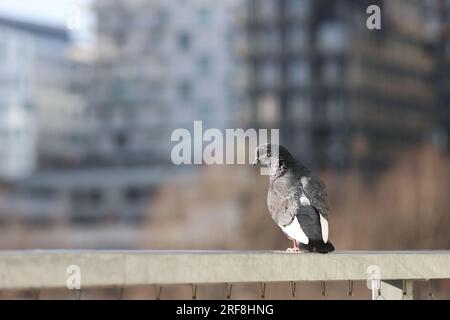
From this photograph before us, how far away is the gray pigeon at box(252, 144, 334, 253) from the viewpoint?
915 centimetres

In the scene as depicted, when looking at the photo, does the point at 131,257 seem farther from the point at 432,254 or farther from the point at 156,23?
the point at 156,23

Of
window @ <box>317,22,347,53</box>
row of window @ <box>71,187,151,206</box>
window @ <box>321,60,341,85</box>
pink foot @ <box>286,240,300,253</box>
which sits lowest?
pink foot @ <box>286,240,300,253</box>

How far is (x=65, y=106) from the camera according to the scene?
3836 inches

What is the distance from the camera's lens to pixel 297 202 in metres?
9.48

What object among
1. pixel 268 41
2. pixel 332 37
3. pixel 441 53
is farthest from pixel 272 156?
pixel 441 53

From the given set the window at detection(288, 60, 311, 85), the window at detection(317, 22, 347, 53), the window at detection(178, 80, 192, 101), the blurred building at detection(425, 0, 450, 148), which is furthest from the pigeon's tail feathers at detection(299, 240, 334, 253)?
the window at detection(178, 80, 192, 101)

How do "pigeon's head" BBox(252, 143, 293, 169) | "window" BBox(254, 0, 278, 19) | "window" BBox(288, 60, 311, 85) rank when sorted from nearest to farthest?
1. "pigeon's head" BBox(252, 143, 293, 169)
2. "window" BBox(254, 0, 278, 19)
3. "window" BBox(288, 60, 311, 85)

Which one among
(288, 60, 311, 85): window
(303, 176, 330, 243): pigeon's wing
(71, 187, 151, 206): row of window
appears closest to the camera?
(303, 176, 330, 243): pigeon's wing

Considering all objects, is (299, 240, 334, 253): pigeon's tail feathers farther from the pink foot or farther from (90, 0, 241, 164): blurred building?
(90, 0, 241, 164): blurred building

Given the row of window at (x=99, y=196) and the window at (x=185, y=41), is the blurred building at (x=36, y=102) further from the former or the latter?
the window at (x=185, y=41)

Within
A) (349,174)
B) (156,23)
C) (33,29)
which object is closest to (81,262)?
(349,174)

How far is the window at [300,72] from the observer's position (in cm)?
9050

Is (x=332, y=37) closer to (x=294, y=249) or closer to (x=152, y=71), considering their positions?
(x=152, y=71)

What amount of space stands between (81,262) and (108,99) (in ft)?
286
